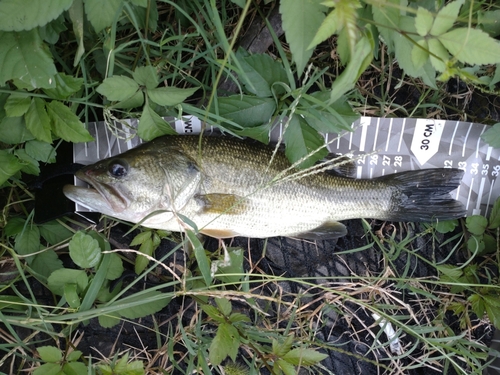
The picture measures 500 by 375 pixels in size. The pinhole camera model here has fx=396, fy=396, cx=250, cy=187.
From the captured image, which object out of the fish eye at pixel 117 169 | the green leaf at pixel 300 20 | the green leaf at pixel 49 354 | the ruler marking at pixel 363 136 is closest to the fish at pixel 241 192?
the fish eye at pixel 117 169

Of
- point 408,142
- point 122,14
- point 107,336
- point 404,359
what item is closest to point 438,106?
point 408,142

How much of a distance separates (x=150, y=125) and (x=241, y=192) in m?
0.61

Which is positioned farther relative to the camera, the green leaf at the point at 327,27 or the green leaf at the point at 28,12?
the green leaf at the point at 28,12

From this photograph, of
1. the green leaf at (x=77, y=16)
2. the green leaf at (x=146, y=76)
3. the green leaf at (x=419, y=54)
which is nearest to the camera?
the green leaf at (x=419, y=54)

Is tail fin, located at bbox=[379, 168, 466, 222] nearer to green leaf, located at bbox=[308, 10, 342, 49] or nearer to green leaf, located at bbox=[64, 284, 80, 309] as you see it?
green leaf, located at bbox=[308, 10, 342, 49]

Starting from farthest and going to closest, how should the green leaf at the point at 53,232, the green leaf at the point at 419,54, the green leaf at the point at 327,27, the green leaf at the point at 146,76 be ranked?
1. the green leaf at the point at 53,232
2. the green leaf at the point at 146,76
3. the green leaf at the point at 419,54
4. the green leaf at the point at 327,27

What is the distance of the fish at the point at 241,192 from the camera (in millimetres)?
2115

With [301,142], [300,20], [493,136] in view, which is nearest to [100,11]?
[300,20]

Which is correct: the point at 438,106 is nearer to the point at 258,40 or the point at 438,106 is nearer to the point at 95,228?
the point at 258,40

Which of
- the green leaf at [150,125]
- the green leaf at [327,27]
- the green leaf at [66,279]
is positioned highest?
the green leaf at [327,27]

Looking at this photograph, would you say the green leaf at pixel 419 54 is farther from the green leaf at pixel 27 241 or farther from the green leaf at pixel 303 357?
the green leaf at pixel 27 241

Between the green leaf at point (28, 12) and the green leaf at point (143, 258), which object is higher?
the green leaf at point (28, 12)

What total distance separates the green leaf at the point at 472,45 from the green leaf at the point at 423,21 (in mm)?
59

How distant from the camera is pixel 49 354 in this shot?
1924 mm
